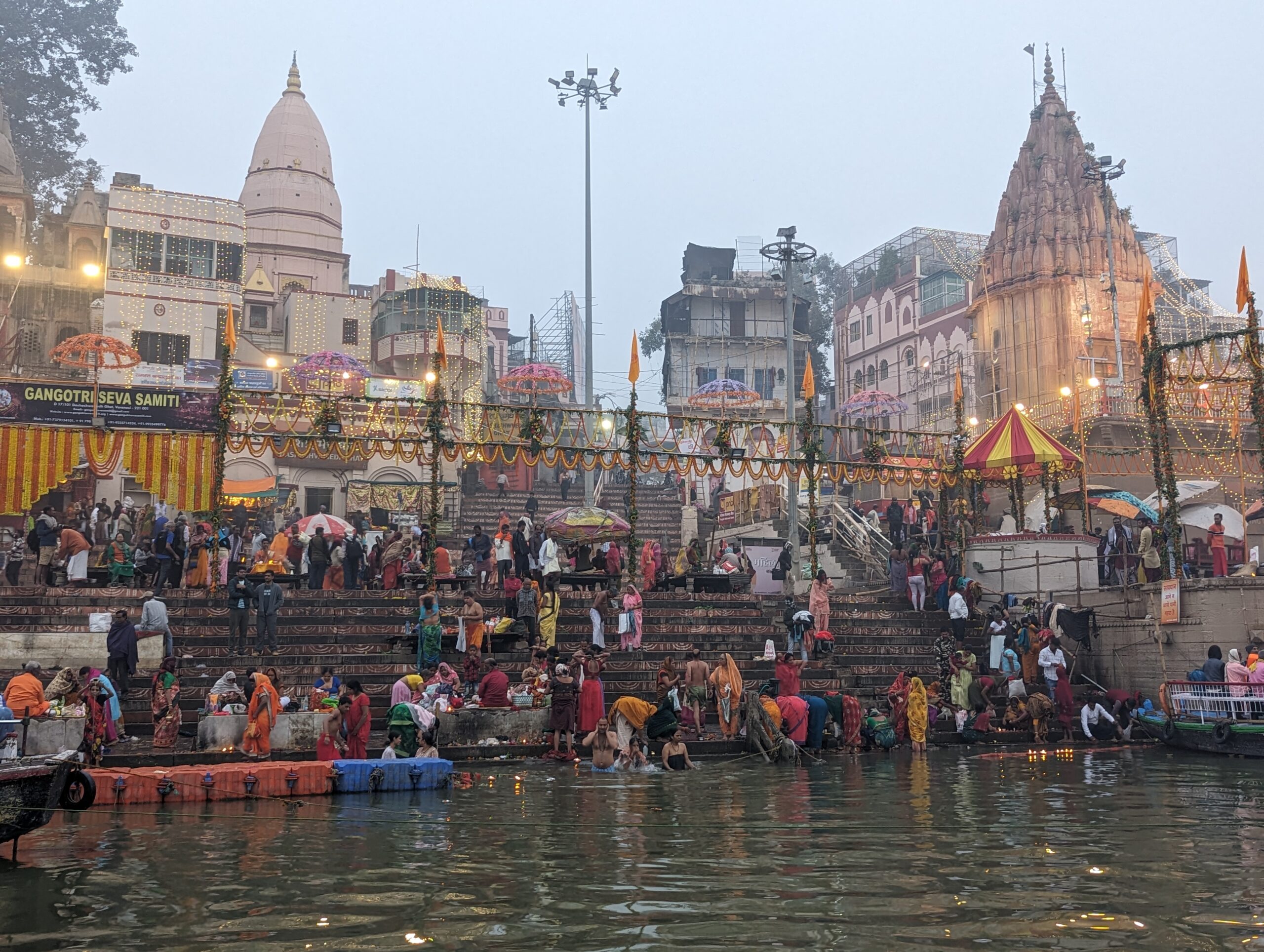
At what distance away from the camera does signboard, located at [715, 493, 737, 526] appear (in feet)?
116

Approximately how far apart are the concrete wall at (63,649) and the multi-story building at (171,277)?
22.3m

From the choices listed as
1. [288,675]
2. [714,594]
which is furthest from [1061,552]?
[288,675]

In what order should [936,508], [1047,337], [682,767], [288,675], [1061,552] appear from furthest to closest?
[1047,337]
[936,508]
[1061,552]
[288,675]
[682,767]

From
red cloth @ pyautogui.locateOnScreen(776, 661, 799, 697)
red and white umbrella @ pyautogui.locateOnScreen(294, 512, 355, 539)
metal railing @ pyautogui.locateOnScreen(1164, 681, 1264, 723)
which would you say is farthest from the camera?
red and white umbrella @ pyautogui.locateOnScreen(294, 512, 355, 539)

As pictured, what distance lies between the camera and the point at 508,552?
23.2 m

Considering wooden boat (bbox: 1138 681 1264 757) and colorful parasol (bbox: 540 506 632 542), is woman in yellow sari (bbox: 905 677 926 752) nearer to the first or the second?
wooden boat (bbox: 1138 681 1264 757)

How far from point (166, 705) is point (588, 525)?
11592mm

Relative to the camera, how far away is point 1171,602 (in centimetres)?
1933

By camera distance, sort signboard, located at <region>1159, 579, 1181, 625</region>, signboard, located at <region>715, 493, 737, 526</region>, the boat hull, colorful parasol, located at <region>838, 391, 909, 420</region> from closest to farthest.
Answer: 1. the boat hull
2. signboard, located at <region>1159, 579, 1181, 625</region>
3. signboard, located at <region>715, 493, 737, 526</region>
4. colorful parasol, located at <region>838, 391, 909, 420</region>

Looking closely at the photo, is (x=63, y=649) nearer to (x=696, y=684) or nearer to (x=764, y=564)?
(x=696, y=684)

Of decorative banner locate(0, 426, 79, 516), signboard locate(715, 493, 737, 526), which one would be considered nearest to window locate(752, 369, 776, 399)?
signboard locate(715, 493, 737, 526)

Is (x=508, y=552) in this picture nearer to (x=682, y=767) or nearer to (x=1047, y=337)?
(x=682, y=767)

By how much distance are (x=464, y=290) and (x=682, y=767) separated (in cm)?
3605

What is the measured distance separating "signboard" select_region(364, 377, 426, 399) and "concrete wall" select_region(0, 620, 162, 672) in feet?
76.0
